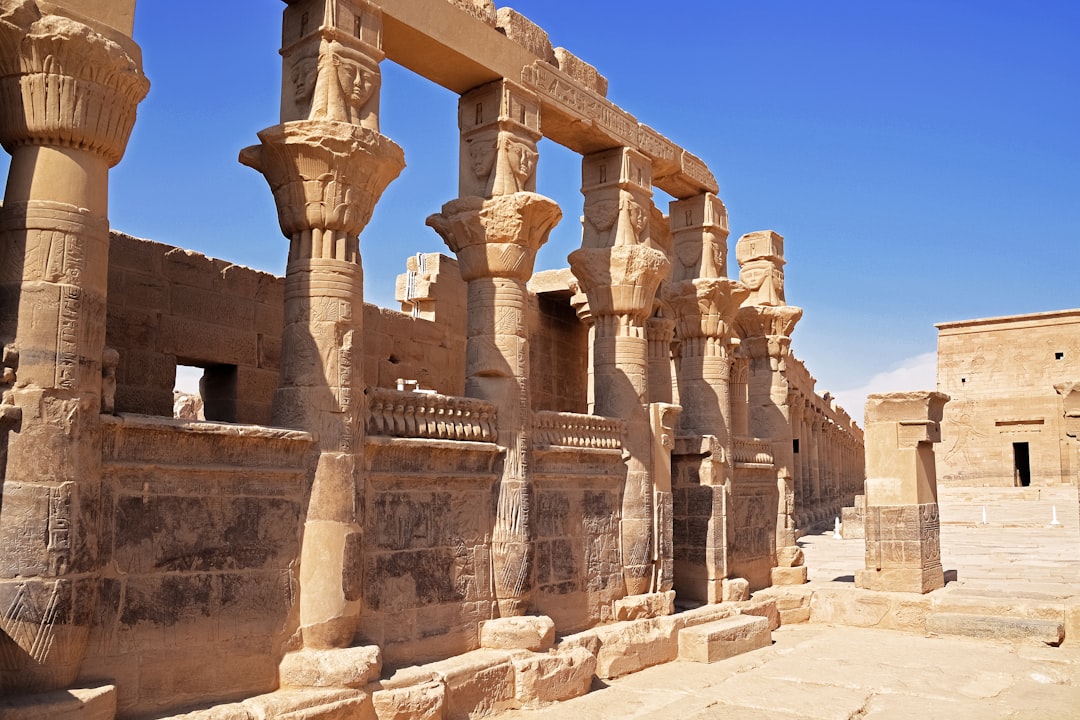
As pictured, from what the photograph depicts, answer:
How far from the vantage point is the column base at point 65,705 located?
4.17 meters

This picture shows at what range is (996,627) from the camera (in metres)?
9.71

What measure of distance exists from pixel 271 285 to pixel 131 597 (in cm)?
359

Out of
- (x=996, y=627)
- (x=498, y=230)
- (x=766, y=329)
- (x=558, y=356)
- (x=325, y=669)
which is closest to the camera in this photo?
(x=325, y=669)

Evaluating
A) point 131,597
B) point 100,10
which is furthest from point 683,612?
point 100,10

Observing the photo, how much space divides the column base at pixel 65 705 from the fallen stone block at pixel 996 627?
335 inches

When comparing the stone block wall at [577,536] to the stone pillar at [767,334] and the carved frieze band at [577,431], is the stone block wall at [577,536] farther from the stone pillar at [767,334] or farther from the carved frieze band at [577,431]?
the stone pillar at [767,334]

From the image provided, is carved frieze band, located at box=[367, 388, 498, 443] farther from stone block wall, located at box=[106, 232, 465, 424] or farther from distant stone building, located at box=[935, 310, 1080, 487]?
distant stone building, located at box=[935, 310, 1080, 487]

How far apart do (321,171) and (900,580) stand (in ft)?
27.9

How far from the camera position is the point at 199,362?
7551 mm

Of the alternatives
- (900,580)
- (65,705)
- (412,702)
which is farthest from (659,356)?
(65,705)

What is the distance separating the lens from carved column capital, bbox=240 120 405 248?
6031mm

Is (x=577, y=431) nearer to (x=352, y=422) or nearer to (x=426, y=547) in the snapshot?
(x=426, y=547)

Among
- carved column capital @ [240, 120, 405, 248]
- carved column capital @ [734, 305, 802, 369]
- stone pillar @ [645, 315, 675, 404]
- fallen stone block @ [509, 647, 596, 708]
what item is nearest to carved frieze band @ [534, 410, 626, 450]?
fallen stone block @ [509, 647, 596, 708]

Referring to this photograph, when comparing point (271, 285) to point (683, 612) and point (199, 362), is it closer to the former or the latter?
point (199, 362)
